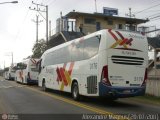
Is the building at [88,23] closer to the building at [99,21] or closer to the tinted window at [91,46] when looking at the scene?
the building at [99,21]

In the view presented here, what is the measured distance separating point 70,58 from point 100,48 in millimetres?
4996

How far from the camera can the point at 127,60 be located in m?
18.0

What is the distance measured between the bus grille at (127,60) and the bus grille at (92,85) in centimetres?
130

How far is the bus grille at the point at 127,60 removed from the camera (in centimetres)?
1772

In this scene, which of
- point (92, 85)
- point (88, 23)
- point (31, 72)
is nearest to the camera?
point (92, 85)

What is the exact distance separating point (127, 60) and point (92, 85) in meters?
2.05

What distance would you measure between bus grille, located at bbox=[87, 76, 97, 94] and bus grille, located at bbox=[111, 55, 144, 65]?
130cm

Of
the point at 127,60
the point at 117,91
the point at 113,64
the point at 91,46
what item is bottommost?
the point at 117,91

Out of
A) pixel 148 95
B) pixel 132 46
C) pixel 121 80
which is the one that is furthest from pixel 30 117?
pixel 148 95

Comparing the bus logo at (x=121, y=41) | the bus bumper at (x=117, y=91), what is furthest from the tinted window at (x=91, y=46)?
the bus bumper at (x=117, y=91)

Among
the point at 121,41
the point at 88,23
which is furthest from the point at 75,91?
the point at 88,23

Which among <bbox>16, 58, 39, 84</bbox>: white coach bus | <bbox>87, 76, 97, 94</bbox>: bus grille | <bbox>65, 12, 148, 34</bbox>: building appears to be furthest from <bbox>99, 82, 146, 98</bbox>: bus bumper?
<bbox>65, 12, 148, 34</bbox>: building

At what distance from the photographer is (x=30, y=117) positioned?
13.7 metres

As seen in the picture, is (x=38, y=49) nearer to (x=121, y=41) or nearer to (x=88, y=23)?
(x=88, y=23)
